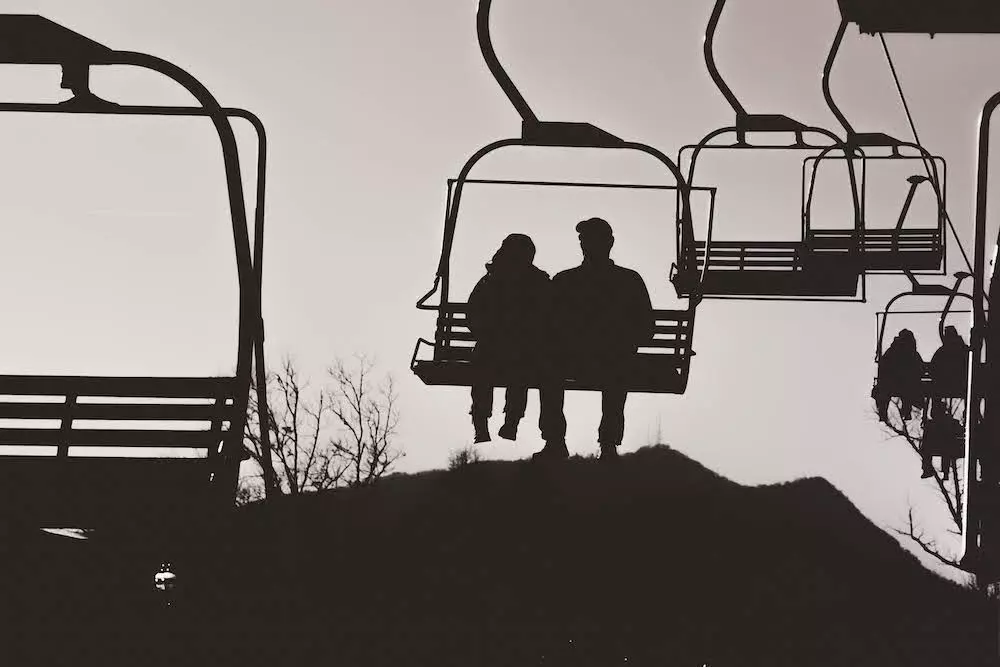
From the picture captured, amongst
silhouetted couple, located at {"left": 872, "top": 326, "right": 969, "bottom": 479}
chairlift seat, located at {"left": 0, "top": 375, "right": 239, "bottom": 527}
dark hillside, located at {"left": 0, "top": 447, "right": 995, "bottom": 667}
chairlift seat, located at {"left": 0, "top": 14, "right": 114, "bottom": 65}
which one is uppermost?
dark hillside, located at {"left": 0, "top": 447, "right": 995, "bottom": 667}

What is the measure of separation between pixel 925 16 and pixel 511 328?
2.82m

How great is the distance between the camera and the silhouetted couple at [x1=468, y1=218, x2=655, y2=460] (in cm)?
813

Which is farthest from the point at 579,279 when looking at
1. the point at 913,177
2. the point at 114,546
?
the point at 913,177

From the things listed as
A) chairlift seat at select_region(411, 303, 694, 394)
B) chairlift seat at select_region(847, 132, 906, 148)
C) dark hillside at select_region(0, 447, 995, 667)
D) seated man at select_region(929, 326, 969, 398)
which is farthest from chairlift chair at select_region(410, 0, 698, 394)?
dark hillside at select_region(0, 447, 995, 667)

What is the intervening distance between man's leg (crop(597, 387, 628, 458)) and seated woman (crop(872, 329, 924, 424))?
8598 mm

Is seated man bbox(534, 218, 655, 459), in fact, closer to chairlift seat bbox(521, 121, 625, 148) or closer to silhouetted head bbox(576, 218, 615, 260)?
silhouetted head bbox(576, 218, 615, 260)

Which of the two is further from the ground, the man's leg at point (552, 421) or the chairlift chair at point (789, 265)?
the chairlift chair at point (789, 265)

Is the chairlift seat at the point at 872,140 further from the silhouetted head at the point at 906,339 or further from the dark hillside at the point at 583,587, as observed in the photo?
the dark hillside at the point at 583,587

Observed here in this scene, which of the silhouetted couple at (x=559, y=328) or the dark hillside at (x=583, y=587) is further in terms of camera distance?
the dark hillside at (x=583, y=587)

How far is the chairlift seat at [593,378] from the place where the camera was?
807cm

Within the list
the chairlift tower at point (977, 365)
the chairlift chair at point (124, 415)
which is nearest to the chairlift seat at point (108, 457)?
the chairlift chair at point (124, 415)

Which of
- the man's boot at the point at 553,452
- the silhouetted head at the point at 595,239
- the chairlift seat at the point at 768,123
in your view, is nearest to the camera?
the silhouetted head at the point at 595,239

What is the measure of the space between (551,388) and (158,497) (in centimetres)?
191

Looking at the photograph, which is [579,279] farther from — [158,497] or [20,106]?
[20,106]
